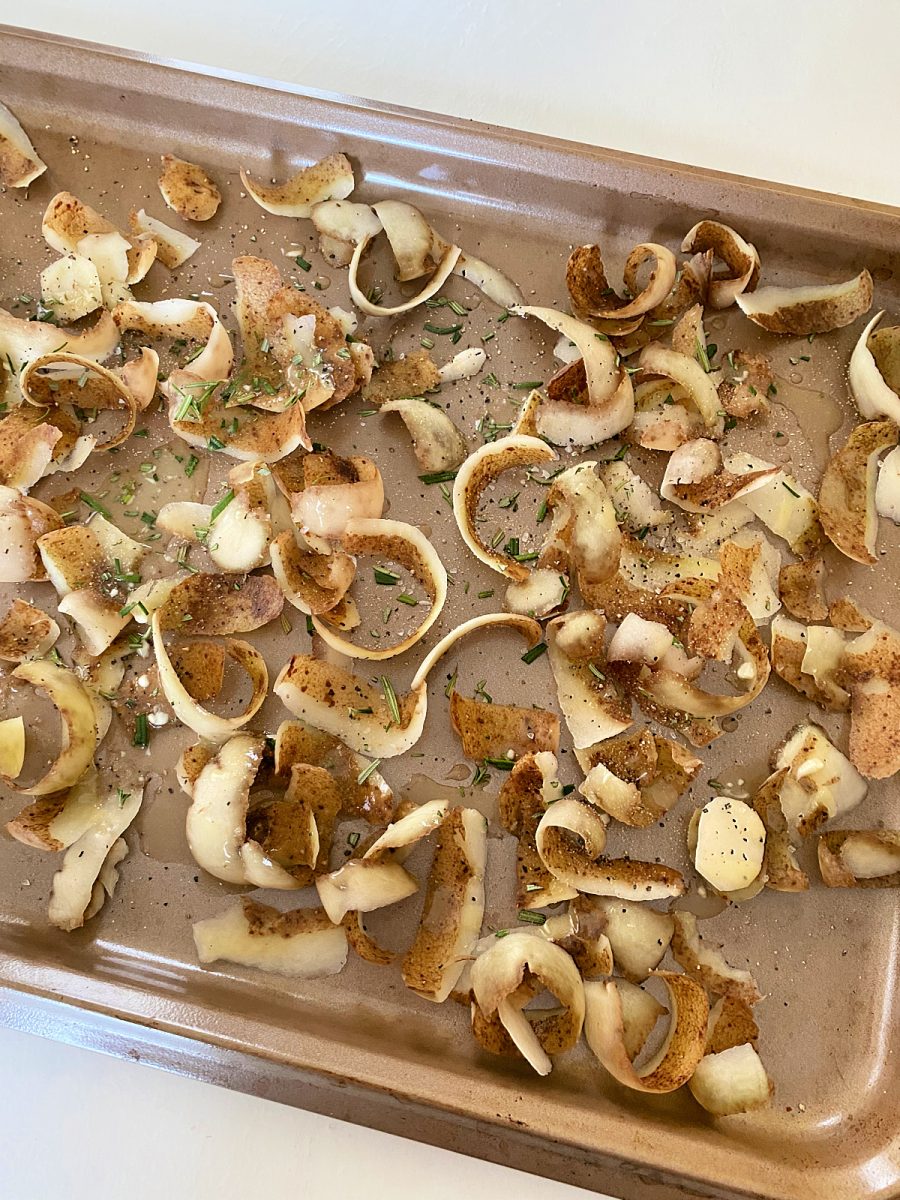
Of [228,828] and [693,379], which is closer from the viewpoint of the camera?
[228,828]

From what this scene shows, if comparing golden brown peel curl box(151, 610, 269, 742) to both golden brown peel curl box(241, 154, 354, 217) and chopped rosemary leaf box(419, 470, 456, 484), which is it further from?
golden brown peel curl box(241, 154, 354, 217)

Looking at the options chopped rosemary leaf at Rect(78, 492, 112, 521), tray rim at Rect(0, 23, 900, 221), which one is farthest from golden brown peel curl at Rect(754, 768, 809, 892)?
chopped rosemary leaf at Rect(78, 492, 112, 521)

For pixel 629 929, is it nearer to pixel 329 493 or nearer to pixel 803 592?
pixel 803 592

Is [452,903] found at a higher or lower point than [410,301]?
lower

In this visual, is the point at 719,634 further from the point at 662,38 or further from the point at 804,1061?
the point at 662,38

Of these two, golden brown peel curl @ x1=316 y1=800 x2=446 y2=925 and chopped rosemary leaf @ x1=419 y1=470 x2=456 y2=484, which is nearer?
golden brown peel curl @ x1=316 y1=800 x2=446 y2=925

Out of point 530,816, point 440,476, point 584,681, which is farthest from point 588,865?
point 440,476

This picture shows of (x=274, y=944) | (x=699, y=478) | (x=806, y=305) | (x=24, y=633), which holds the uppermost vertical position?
(x=806, y=305)
